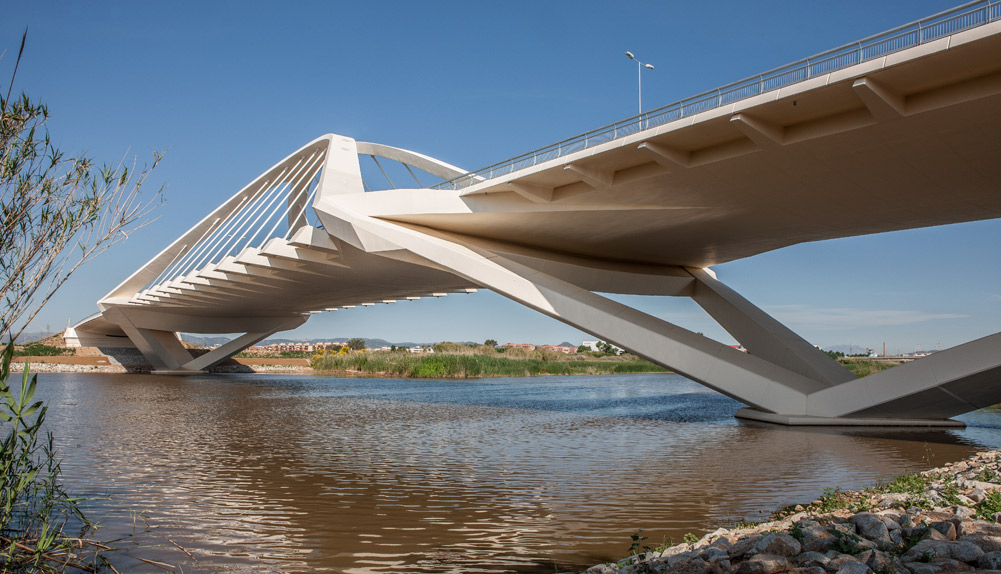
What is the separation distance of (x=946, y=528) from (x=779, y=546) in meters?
1.17

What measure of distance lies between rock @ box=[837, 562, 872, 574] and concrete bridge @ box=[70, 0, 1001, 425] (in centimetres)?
921

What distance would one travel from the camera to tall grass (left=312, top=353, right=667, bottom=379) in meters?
45.0

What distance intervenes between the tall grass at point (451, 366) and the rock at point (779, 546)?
41.1 m

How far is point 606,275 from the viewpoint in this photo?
2377 centimetres

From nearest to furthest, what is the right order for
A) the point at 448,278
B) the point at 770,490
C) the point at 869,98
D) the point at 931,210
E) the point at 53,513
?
the point at 53,513, the point at 770,490, the point at 869,98, the point at 931,210, the point at 448,278

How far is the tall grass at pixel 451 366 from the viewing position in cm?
4500

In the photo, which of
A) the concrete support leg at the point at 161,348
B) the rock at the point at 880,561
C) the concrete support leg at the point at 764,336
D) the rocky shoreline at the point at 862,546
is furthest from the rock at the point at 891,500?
the concrete support leg at the point at 161,348

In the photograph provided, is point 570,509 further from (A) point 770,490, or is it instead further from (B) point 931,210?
(B) point 931,210

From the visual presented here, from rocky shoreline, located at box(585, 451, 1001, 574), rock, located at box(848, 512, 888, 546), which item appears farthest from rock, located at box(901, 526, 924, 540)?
rock, located at box(848, 512, 888, 546)

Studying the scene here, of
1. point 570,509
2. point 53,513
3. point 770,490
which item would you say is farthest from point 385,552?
point 770,490

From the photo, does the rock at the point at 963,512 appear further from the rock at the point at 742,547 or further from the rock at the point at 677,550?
the rock at the point at 677,550

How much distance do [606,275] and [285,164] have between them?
16.6 metres

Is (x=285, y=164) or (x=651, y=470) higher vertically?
(x=285, y=164)

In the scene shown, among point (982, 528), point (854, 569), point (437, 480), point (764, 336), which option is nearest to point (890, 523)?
point (982, 528)
